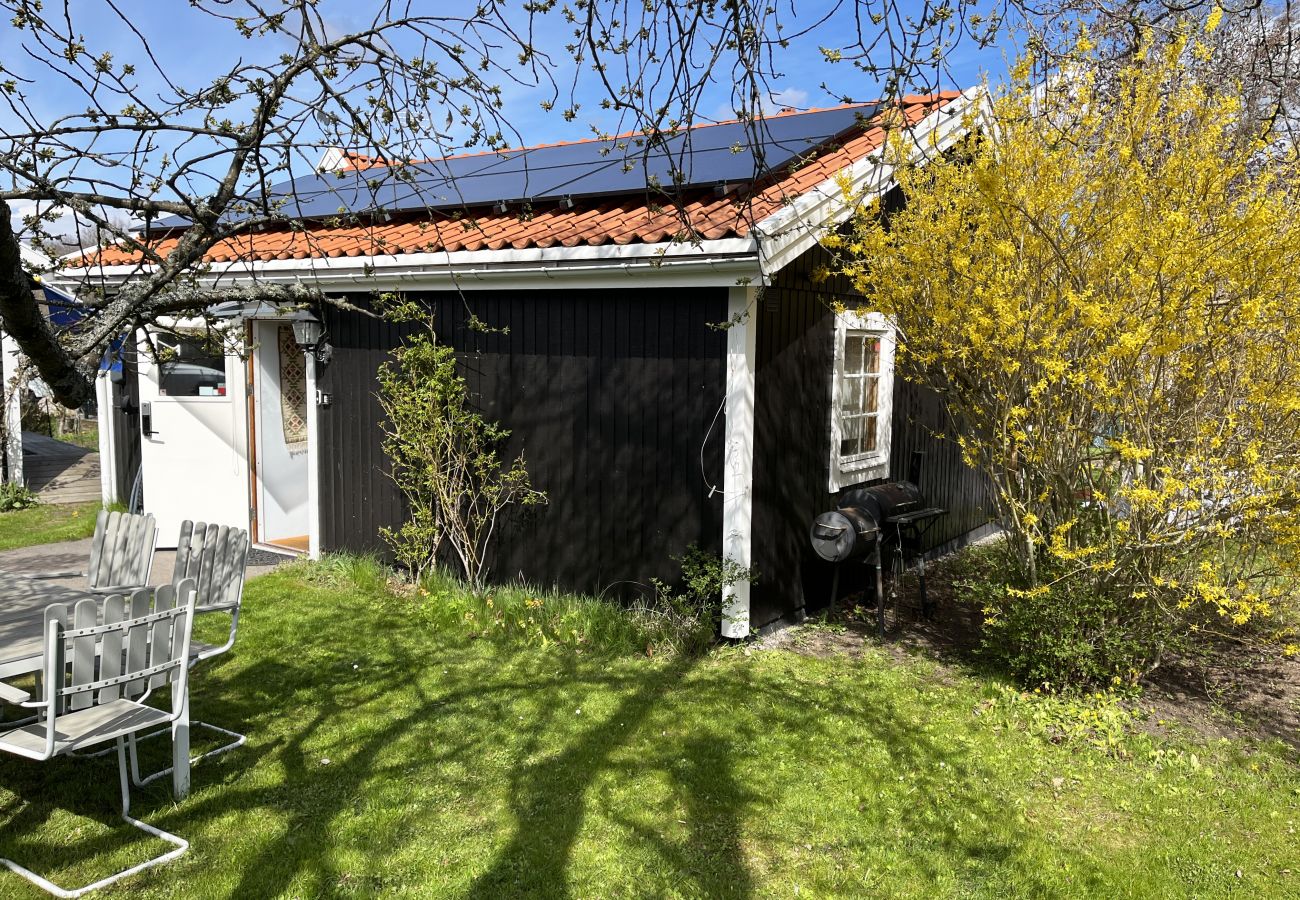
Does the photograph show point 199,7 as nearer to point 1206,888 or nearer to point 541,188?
point 541,188

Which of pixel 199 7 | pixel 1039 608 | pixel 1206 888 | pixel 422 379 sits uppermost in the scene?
pixel 199 7

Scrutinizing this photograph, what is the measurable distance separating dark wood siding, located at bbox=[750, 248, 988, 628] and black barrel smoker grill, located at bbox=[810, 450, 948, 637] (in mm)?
214

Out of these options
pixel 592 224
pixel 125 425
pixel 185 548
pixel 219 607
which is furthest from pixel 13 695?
pixel 125 425

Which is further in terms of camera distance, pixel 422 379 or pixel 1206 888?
pixel 422 379


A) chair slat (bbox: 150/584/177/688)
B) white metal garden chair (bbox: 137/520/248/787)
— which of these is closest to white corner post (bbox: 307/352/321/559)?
white metal garden chair (bbox: 137/520/248/787)

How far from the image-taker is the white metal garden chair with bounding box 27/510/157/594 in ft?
16.7

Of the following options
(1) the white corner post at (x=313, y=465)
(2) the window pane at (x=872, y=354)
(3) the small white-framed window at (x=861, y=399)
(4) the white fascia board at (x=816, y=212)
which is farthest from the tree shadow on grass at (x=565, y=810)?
(1) the white corner post at (x=313, y=465)

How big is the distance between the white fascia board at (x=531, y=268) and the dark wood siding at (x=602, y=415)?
0.16 meters

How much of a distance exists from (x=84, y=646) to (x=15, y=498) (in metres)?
9.49

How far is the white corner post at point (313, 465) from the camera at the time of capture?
8.28 metres

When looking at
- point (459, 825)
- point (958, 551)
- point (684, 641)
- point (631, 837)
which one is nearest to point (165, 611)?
point (459, 825)

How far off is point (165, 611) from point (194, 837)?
961 millimetres

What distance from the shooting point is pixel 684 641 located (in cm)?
595

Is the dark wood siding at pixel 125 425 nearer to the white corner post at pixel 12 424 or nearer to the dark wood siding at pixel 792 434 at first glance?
the white corner post at pixel 12 424
